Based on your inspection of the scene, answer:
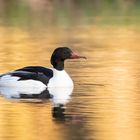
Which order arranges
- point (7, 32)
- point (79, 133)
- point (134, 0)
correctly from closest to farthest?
point (79, 133), point (7, 32), point (134, 0)

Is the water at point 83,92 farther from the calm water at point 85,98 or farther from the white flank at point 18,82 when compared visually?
the white flank at point 18,82

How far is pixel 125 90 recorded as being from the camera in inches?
704

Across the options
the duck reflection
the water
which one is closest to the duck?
the duck reflection

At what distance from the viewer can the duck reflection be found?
16.7m

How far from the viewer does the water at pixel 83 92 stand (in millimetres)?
13625

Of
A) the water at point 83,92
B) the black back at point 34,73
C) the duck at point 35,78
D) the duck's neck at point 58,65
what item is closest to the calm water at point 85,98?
the water at point 83,92

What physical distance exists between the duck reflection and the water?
75mm

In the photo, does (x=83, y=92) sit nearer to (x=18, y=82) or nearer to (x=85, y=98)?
(x=85, y=98)

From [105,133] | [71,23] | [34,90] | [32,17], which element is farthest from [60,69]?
[32,17]

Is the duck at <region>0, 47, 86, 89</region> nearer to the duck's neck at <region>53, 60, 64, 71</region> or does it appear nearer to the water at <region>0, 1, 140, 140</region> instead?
the duck's neck at <region>53, 60, 64, 71</region>

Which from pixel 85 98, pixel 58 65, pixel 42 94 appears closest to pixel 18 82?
pixel 42 94

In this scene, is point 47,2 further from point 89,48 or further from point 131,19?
point 89,48

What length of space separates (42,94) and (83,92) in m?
0.76

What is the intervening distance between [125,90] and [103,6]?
35800 millimetres
